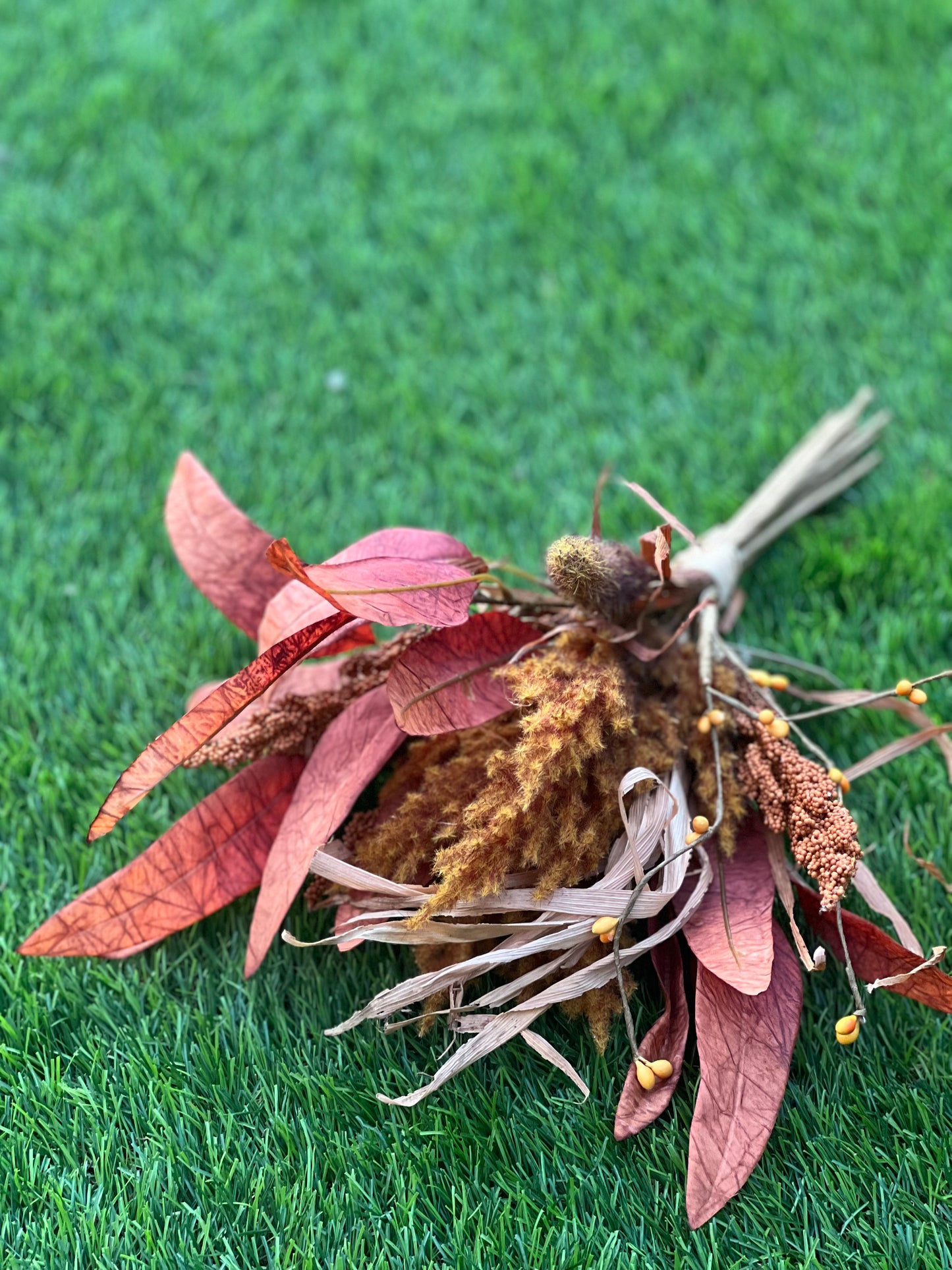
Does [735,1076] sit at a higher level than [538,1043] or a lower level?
lower

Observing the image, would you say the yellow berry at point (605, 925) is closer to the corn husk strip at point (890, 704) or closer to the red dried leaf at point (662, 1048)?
the red dried leaf at point (662, 1048)

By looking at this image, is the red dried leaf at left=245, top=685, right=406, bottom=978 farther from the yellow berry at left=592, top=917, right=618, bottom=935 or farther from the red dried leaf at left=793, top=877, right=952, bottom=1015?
the red dried leaf at left=793, top=877, right=952, bottom=1015

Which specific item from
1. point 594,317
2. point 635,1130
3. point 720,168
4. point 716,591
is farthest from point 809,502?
point 635,1130

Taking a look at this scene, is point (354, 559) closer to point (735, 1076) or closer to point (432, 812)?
point (432, 812)

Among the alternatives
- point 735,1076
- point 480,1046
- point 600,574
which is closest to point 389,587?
point 600,574

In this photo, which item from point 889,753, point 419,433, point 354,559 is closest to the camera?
point 354,559

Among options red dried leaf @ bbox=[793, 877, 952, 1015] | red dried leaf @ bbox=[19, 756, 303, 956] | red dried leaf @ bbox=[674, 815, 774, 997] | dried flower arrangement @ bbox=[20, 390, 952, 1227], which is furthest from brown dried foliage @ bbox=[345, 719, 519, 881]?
red dried leaf @ bbox=[793, 877, 952, 1015]
